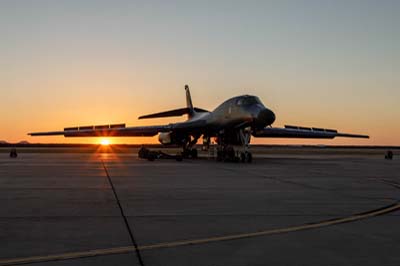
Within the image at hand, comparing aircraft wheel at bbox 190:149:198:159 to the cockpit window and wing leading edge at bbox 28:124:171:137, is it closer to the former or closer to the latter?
wing leading edge at bbox 28:124:171:137

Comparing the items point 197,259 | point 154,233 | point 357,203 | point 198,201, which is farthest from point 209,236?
point 357,203

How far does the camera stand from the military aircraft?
28109 mm

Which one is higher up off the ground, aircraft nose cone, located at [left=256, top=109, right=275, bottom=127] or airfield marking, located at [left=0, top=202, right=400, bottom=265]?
aircraft nose cone, located at [left=256, top=109, right=275, bottom=127]

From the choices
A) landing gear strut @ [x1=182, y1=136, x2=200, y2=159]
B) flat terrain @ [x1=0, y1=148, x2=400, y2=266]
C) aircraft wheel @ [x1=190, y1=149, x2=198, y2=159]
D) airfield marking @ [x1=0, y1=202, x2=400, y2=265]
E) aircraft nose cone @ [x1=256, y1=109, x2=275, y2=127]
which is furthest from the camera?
landing gear strut @ [x1=182, y1=136, x2=200, y2=159]

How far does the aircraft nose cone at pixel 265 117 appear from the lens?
26906 mm

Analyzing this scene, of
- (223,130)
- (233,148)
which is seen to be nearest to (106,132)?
(223,130)

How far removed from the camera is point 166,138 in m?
38.1

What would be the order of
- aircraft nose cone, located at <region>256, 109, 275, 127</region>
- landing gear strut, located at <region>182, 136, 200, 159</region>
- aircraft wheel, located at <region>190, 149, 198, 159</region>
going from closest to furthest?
aircraft nose cone, located at <region>256, 109, 275, 127</region>
aircraft wheel, located at <region>190, 149, 198, 159</region>
landing gear strut, located at <region>182, 136, 200, 159</region>

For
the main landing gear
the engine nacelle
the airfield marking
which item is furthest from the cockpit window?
the airfield marking

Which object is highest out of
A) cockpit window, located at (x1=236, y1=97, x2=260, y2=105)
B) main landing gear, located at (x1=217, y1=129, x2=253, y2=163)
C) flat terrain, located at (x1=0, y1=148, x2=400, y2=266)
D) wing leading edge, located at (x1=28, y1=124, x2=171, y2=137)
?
cockpit window, located at (x1=236, y1=97, x2=260, y2=105)

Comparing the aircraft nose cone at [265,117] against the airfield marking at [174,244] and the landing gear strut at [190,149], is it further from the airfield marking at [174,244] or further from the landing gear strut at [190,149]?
the airfield marking at [174,244]

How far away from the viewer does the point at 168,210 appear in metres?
8.43

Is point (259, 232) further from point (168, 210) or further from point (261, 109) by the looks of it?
point (261, 109)

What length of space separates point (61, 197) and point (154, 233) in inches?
175
